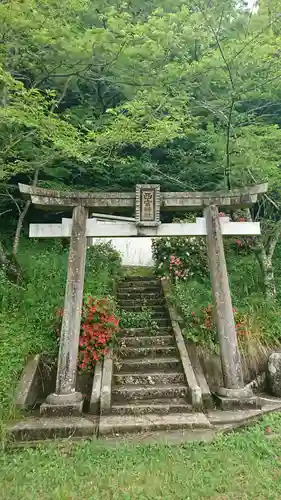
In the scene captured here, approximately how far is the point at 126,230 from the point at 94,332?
207cm

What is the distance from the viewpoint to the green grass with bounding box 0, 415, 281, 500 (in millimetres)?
3369

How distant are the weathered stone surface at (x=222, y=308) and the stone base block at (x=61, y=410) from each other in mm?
2605

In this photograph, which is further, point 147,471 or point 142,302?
point 142,302

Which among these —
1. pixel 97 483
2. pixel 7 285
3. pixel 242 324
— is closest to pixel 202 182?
pixel 242 324

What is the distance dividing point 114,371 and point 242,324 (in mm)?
2982

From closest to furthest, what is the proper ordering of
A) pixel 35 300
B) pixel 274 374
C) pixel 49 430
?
pixel 49 430
pixel 274 374
pixel 35 300

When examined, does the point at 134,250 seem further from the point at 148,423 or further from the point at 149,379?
the point at 148,423

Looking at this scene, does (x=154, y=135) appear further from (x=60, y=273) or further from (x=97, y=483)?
→ (x=97, y=483)

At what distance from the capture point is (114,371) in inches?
Result: 248

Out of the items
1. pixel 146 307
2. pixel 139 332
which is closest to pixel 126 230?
pixel 139 332

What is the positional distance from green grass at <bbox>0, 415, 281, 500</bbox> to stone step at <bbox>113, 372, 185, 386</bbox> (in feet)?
5.53

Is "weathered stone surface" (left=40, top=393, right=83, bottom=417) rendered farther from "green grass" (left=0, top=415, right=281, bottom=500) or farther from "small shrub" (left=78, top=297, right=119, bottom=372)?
Result: "small shrub" (left=78, top=297, right=119, bottom=372)

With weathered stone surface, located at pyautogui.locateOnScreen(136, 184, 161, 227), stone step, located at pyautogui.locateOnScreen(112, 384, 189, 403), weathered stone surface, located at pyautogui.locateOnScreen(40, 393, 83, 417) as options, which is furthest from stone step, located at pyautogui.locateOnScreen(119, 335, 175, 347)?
weathered stone surface, located at pyautogui.locateOnScreen(136, 184, 161, 227)

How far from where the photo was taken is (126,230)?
6188mm
